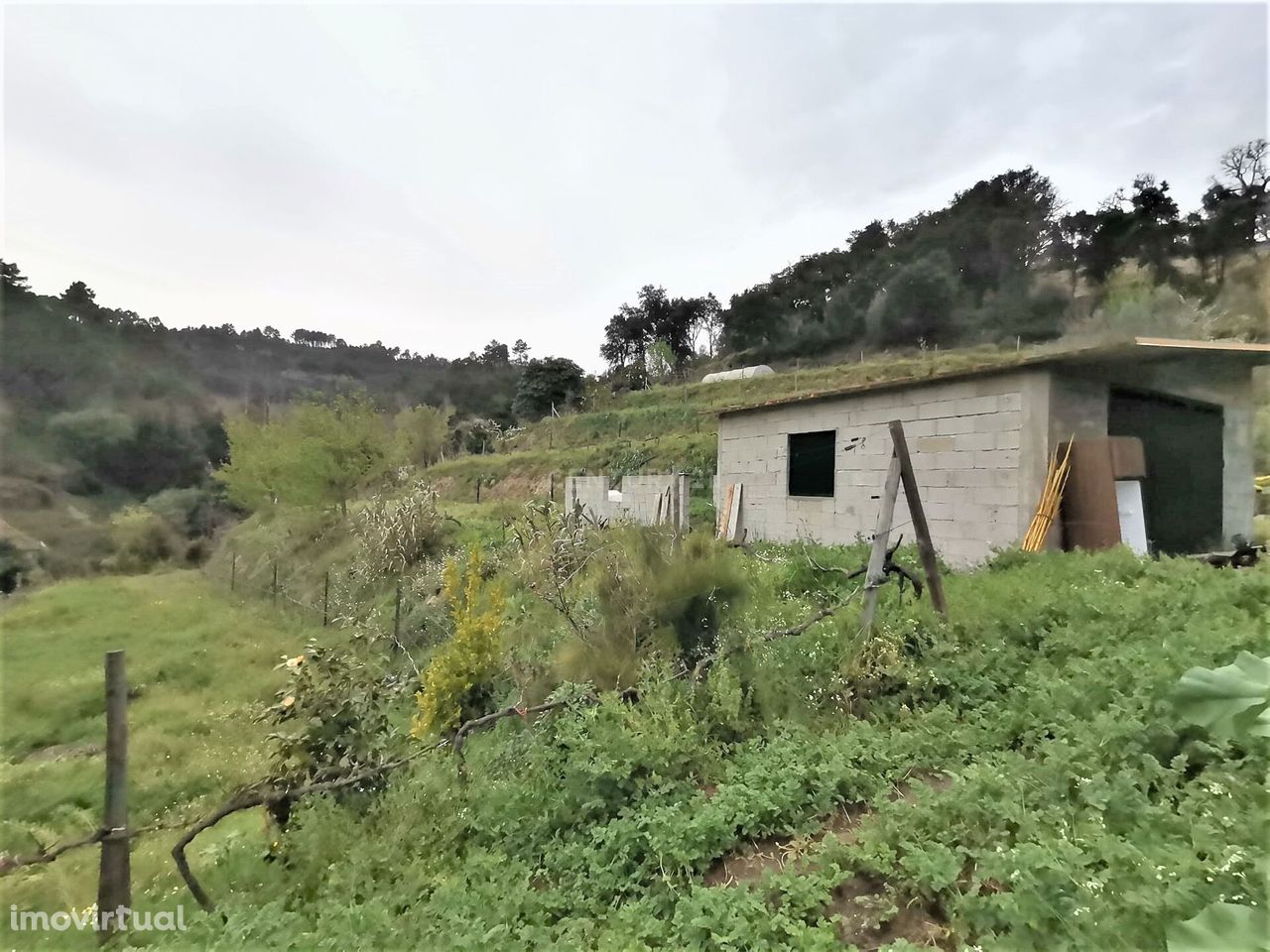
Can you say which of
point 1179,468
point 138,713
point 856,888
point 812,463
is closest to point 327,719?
point 856,888

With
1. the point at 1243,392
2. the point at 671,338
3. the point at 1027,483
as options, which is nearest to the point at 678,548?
the point at 1027,483

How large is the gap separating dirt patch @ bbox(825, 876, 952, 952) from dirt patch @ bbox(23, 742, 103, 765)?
724cm

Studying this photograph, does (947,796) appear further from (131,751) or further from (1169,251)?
(1169,251)

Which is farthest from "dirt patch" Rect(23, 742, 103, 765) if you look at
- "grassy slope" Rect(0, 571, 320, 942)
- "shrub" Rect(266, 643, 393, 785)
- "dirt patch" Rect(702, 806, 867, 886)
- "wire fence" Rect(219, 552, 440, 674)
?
"dirt patch" Rect(702, 806, 867, 886)

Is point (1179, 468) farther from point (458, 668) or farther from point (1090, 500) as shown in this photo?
point (458, 668)

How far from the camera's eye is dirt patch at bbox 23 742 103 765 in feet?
19.5

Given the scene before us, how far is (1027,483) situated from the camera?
21.5 ft

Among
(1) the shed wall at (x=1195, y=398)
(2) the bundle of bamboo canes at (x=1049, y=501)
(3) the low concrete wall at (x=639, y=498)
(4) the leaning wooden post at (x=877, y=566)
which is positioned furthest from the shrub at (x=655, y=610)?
(3) the low concrete wall at (x=639, y=498)

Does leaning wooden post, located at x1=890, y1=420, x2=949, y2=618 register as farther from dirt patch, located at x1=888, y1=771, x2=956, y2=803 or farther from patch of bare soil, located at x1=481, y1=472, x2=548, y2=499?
patch of bare soil, located at x1=481, y1=472, x2=548, y2=499

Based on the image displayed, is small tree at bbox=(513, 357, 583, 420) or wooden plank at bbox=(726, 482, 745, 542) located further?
small tree at bbox=(513, 357, 583, 420)

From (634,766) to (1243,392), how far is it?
363 inches

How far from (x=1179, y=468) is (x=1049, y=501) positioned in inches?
99.6

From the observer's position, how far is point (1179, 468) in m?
7.50

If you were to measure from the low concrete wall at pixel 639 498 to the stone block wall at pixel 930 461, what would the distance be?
5.07 ft
